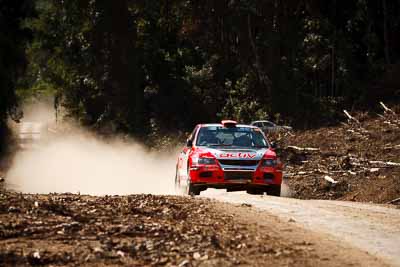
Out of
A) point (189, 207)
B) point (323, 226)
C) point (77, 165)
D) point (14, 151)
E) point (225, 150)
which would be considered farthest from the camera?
point (14, 151)

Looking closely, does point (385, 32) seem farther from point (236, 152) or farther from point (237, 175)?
point (237, 175)

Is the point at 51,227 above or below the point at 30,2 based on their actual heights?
below

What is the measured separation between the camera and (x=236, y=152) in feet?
64.0

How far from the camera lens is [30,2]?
39812 mm

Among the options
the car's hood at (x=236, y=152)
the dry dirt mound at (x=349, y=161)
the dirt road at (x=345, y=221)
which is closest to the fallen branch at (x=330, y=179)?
the dry dirt mound at (x=349, y=161)

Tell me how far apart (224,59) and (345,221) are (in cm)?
4122

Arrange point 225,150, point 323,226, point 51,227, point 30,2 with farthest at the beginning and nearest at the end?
point 30,2
point 225,150
point 323,226
point 51,227

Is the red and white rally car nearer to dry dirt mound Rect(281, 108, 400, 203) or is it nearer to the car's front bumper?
the car's front bumper

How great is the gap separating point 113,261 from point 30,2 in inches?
1244

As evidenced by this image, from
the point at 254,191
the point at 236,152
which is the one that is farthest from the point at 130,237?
the point at 254,191

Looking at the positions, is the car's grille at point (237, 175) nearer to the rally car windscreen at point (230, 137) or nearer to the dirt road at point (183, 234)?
the rally car windscreen at point (230, 137)

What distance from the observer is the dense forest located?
49156 mm

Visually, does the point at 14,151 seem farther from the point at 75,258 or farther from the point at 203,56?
the point at 75,258

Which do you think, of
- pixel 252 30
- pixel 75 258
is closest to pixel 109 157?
pixel 252 30
